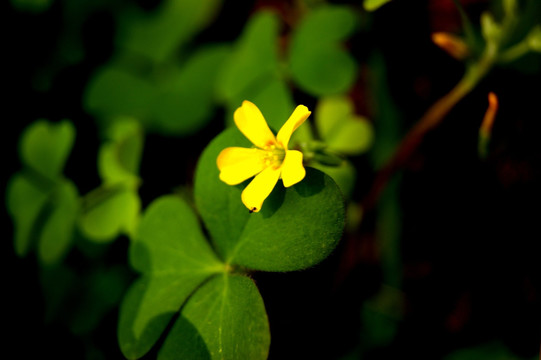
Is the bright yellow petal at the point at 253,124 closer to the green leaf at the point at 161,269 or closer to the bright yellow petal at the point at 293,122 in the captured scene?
the bright yellow petal at the point at 293,122

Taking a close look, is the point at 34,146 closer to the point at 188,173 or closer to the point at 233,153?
the point at 188,173

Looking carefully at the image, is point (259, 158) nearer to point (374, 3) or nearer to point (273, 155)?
point (273, 155)

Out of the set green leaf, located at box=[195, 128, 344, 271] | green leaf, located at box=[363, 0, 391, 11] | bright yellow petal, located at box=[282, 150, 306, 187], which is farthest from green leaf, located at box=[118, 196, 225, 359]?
green leaf, located at box=[363, 0, 391, 11]

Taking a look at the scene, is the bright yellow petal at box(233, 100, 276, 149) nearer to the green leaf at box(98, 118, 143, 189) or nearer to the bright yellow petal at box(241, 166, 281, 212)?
the bright yellow petal at box(241, 166, 281, 212)

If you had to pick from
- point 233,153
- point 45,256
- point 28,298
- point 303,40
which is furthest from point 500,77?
point 28,298

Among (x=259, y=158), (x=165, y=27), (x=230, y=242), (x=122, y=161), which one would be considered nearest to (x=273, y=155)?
(x=259, y=158)
